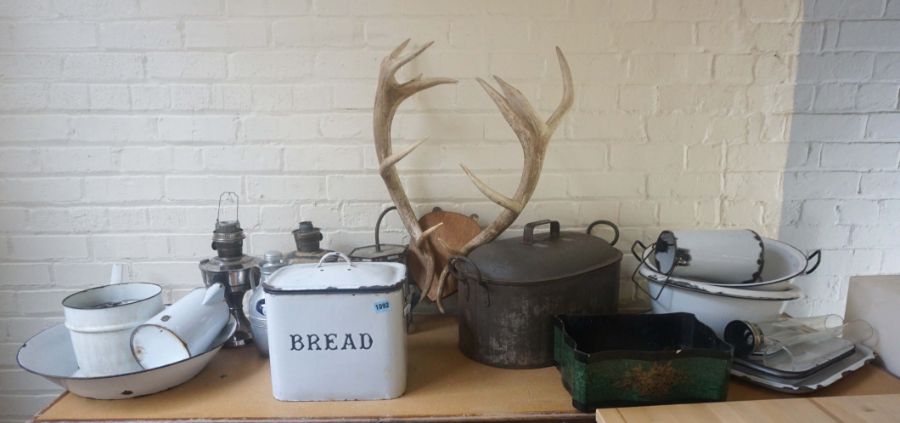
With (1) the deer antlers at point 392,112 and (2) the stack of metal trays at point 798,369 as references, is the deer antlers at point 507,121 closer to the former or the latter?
(1) the deer antlers at point 392,112

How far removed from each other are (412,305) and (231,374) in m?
0.53

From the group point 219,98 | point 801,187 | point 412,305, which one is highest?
point 219,98

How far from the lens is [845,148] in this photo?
1.69m

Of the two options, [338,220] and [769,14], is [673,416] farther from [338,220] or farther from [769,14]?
[769,14]

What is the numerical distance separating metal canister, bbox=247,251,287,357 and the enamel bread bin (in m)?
0.18

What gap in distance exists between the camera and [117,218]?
65.2 inches

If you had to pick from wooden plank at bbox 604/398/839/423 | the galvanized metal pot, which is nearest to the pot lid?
the galvanized metal pot

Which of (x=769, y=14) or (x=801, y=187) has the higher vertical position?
(x=769, y=14)

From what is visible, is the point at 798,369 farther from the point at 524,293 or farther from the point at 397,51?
the point at 397,51

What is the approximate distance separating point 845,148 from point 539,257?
1.20 m

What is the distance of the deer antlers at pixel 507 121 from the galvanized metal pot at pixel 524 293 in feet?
0.29

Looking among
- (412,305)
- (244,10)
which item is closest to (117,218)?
(244,10)

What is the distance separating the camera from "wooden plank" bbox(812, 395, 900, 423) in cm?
103

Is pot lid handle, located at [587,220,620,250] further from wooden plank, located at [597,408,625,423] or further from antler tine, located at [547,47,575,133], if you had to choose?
wooden plank, located at [597,408,625,423]
